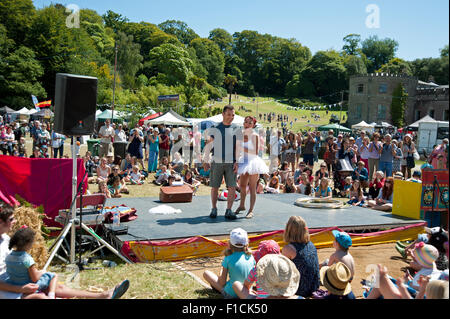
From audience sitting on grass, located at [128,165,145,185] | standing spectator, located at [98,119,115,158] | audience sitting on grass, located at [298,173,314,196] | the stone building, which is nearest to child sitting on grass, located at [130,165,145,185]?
audience sitting on grass, located at [128,165,145,185]

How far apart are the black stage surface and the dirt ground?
1.21 feet

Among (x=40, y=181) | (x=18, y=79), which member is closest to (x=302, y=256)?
(x=40, y=181)

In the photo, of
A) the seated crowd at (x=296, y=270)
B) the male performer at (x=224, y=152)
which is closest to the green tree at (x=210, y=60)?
the male performer at (x=224, y=152)

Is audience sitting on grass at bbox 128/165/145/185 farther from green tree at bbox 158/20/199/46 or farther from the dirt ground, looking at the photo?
A: green tree at bbox 158/20/199/46

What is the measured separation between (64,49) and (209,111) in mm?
17393

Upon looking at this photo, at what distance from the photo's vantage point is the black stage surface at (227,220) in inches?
231

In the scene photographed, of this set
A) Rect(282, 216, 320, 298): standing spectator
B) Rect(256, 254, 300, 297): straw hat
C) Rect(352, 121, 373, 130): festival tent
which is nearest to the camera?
Rect(256, 254, 300, 297): straw hat

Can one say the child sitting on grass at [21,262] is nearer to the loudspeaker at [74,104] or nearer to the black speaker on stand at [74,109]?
the black speaker on stand at [74,109]

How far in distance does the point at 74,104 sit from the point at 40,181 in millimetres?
2197

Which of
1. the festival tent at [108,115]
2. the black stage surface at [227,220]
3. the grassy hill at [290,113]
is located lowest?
the black stage surface at [227,220]

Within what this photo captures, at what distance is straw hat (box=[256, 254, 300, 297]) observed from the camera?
334 centimetres

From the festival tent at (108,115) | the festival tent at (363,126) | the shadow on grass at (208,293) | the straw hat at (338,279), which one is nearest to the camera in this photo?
the straw hat at (338,279)

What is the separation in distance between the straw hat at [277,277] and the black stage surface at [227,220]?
7.97 feet

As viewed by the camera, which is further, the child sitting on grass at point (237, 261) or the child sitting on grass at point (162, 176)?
the child sitting on grass at point (162, 176)
